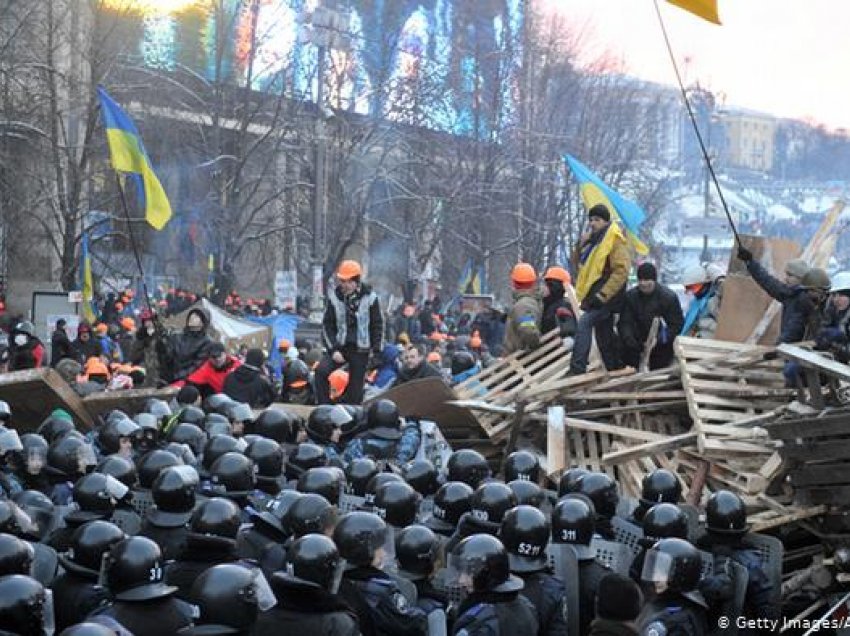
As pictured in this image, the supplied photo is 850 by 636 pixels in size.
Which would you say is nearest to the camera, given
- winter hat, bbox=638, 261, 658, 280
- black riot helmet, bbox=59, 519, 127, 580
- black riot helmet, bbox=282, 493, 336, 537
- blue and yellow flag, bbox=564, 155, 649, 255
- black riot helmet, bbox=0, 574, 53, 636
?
black riot helmet, bbox=0, 574, 53, 636

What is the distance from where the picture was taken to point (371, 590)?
6.47 m

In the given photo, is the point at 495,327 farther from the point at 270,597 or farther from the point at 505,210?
the point at 270,597

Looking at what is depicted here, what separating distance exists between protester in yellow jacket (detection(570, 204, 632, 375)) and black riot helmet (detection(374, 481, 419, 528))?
564cm

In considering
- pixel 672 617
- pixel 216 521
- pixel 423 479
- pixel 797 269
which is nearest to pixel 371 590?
pixel 216 521

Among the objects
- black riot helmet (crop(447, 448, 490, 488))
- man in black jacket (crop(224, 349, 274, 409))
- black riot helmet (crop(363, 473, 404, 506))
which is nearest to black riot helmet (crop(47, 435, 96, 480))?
black riot helmet (crop(363, 473, 404, 506))

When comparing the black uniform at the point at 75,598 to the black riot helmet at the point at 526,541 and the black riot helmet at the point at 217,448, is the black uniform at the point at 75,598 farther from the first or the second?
the black riot helmet at the point at 217,448

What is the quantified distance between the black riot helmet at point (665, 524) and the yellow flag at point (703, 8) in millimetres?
4860

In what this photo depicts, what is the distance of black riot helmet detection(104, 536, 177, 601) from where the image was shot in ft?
19.3

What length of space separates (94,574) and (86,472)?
8.50 ft

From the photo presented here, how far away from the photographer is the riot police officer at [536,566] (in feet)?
22.1

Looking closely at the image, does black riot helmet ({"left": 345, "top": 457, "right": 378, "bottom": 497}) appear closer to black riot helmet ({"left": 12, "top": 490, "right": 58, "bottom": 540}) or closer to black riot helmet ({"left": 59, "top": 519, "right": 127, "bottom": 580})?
black riot helmet ({"left": 12, "top": 490, "right": 58, "bottom": 540})

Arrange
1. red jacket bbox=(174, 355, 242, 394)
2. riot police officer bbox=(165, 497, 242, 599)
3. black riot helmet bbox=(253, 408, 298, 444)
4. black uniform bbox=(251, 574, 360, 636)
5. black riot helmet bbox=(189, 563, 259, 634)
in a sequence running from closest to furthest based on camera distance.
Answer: black riot helmet bbox=(189, 563, 259, 634) → black uniform bbox=(251, 574, 360, 636) → riot police officer bbox=(165, 497, 242, 599) → black riot helmet bbox=(253, 408, 298, 444) → red jacket bbox=(174, 355, 242, 394)

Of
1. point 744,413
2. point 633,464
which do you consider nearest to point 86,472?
point 633,464

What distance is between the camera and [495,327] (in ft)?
92.0
